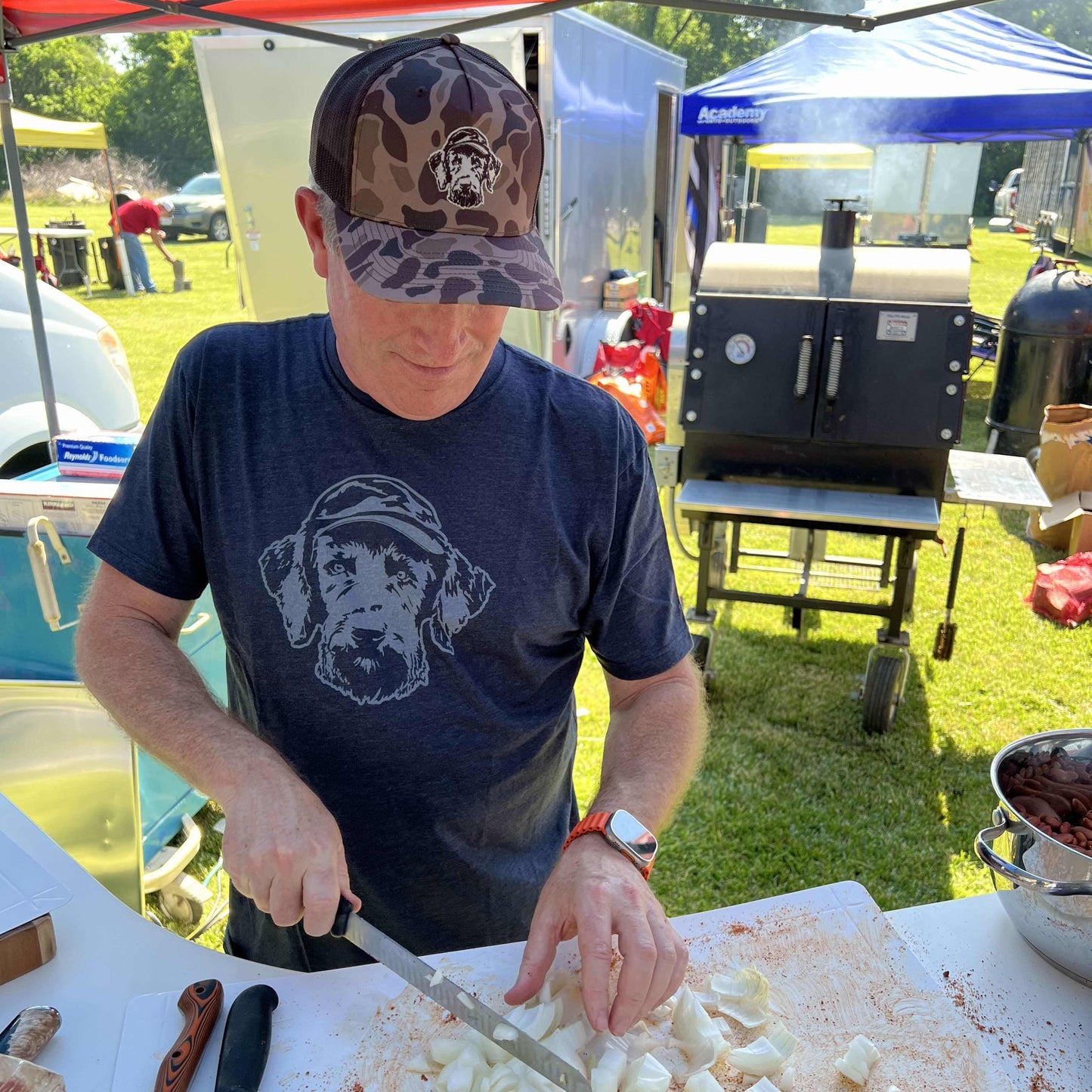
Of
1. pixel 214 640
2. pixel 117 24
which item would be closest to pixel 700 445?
pixel 214 640

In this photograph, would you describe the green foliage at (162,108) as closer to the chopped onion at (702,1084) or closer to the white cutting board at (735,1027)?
the white cutting board at (735,1027)

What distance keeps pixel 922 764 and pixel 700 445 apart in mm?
1653

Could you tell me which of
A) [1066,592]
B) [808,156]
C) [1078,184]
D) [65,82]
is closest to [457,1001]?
[1066,592]

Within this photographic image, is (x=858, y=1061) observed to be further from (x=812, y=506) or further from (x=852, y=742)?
(x=852, y=742)

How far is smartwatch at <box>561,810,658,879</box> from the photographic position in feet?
4.31

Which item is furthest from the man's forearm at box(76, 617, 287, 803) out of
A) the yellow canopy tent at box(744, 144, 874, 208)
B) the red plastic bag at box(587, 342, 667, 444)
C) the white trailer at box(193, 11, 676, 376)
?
the yellow canopy tent at box(744, 144, 874, 208)

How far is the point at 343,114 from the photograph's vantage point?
4.18 feet

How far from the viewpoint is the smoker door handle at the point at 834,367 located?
3.77 meters

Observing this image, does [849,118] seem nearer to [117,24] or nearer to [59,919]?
[117,24]

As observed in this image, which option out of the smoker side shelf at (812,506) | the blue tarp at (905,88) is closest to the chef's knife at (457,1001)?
the smoker side shelf at (812,506)

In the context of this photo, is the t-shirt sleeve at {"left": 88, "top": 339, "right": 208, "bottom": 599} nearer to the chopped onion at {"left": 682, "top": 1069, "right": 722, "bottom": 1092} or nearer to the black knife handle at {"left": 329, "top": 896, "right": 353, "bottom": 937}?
the black knife handle at {"left": 329, "top": 896, "right": 353, "bottom": 937}

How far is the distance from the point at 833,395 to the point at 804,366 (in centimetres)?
16

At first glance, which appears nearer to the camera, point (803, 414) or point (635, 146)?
point (803, 414)

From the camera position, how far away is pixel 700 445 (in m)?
4.21
